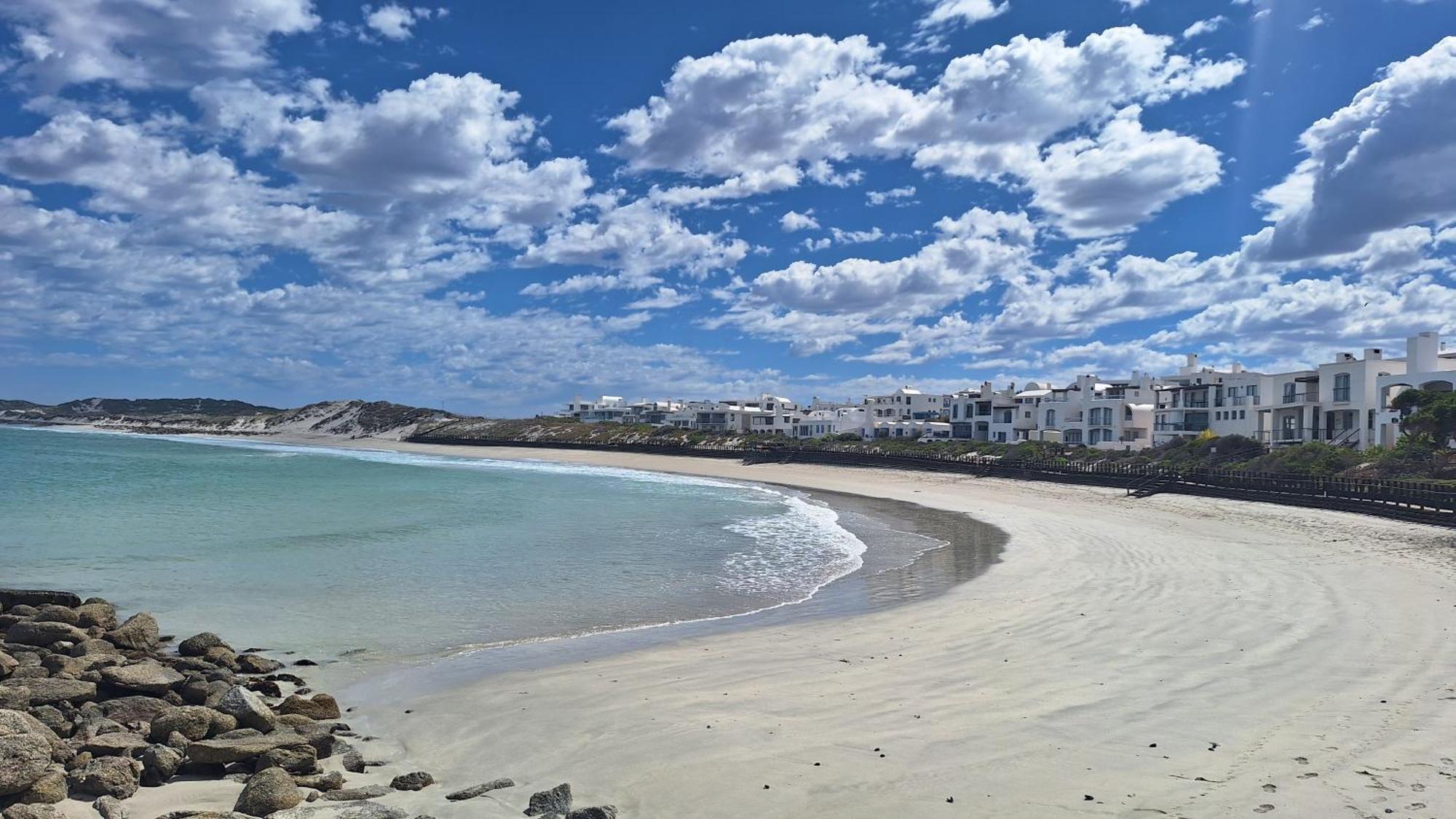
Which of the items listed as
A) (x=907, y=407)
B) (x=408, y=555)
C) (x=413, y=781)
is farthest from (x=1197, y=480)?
(x=907, y=407)

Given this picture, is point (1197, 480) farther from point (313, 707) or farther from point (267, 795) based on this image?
point (267, 795)

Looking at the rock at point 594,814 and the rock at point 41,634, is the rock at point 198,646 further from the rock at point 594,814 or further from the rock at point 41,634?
the rock at point 594,814

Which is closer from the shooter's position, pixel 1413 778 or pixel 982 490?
pixel 1413 778

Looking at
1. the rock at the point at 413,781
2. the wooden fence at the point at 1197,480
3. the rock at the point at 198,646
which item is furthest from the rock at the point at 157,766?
the wooden fence at the point at 1197,480

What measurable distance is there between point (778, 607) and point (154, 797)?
9523 mm

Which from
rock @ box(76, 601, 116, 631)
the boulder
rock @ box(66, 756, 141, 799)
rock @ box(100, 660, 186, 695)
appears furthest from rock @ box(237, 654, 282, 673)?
rock @ box(66, 756, 141, 799)

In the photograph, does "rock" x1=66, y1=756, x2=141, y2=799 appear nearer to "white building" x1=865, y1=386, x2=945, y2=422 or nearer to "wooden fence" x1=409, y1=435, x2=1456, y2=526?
"wooden fence" x1=409, y1=435, x2=1456, y2=526

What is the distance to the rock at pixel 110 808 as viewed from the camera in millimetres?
5430

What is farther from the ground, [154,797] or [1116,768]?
[1116,768]

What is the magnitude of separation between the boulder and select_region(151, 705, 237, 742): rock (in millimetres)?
5311

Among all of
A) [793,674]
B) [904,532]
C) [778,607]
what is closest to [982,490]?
[904,532]

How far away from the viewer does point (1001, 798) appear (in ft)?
18.9

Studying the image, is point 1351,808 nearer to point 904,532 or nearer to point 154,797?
point 154,797

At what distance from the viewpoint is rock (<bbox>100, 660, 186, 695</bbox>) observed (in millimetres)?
8172
